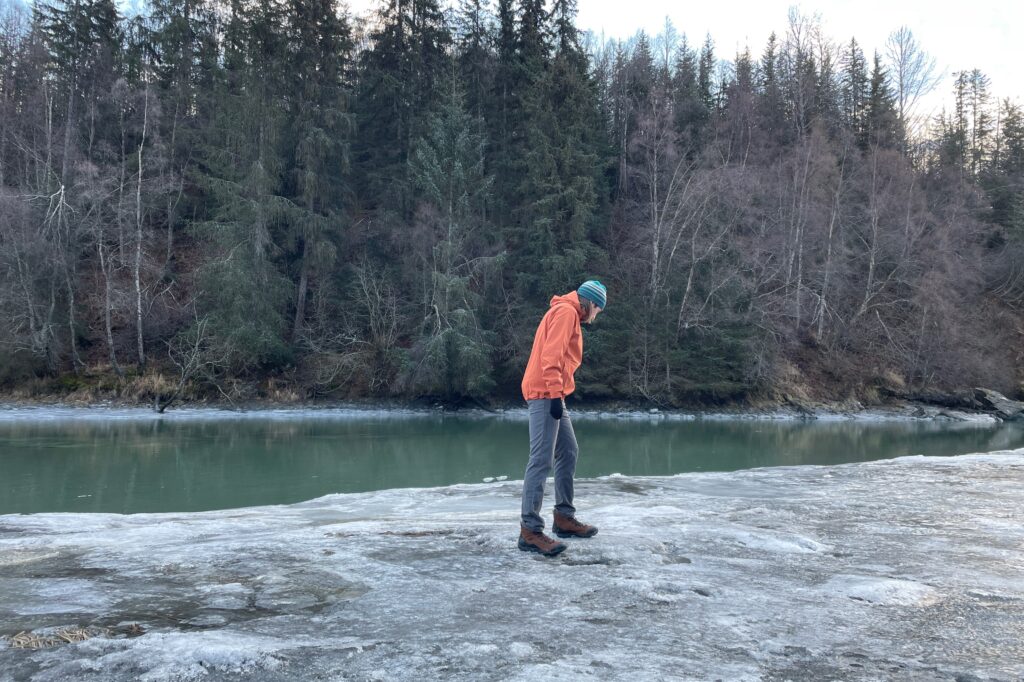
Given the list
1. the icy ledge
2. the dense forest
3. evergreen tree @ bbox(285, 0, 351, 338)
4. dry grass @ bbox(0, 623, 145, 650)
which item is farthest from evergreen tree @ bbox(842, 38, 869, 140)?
dry grass @ bbox(0, 623, 145, 650)

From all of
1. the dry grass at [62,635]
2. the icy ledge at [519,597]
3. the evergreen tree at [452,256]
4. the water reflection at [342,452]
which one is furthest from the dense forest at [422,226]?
the dry grass at [62,635]

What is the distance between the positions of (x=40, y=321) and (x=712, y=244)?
26228 mm

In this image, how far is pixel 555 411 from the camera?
16.3 feet

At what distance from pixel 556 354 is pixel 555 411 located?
15.0 inches

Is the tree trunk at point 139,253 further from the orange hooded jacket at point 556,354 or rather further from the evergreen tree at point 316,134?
the orange hooded jacket at point 556,354

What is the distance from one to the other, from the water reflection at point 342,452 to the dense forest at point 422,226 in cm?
404

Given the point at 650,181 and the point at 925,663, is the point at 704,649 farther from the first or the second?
the point at 650,181

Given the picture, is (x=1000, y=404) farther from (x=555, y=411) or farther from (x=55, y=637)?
(x=55, y=637)

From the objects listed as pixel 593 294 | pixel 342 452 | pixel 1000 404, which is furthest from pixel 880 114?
pixel 593 294

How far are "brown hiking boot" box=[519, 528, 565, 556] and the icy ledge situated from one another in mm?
87

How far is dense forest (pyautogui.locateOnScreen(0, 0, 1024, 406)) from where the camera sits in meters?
29.0

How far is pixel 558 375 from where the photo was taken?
16.4 feet

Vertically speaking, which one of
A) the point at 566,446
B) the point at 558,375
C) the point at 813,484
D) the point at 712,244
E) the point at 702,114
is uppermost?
the point at 702,114

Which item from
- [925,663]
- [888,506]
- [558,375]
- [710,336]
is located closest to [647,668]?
[925,663]
